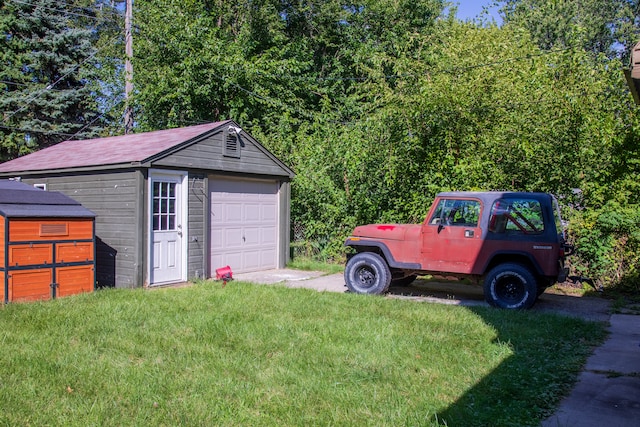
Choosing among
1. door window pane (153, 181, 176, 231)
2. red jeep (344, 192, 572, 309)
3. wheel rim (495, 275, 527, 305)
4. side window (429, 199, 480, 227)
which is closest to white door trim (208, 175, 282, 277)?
door window pane (153, 181, 176, 231)

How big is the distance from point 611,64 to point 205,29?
14.8 metres

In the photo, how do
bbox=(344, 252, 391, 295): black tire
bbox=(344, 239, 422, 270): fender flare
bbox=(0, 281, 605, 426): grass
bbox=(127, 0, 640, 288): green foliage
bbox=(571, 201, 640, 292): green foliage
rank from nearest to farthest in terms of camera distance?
bbox=(0, 281, 605, 426): grass → bbox=(344, 239, 422, 270): fender flare → bbox=(344, 252, 391, 295): black tire → bbox=(571, 201, 640, 292): green foliage → bbox=(127, 0, 640, 288): green foliage

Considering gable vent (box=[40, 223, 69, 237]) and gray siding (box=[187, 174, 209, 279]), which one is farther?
gray siding (box=[187, 174, 209, 279])

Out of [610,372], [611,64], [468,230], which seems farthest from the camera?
[611,64]

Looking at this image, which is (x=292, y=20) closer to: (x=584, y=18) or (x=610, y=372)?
(x=584, y=18)

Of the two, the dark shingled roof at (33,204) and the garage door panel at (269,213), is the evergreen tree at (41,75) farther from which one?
the dark shingled roof at (33,204)

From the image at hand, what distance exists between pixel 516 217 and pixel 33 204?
7811 mm

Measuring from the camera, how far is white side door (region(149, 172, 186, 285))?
400 inches

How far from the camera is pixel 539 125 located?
1091 cm

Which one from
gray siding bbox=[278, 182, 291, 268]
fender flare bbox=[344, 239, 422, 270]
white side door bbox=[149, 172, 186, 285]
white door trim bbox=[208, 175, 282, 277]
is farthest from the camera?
gray siding bbox=[278, 182, 291, 268]

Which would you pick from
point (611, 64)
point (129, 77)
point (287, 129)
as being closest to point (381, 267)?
point (611, 64)

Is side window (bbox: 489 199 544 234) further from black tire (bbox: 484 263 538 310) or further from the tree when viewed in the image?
the tree

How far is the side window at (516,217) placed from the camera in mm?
8266

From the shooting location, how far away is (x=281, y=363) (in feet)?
17.4
